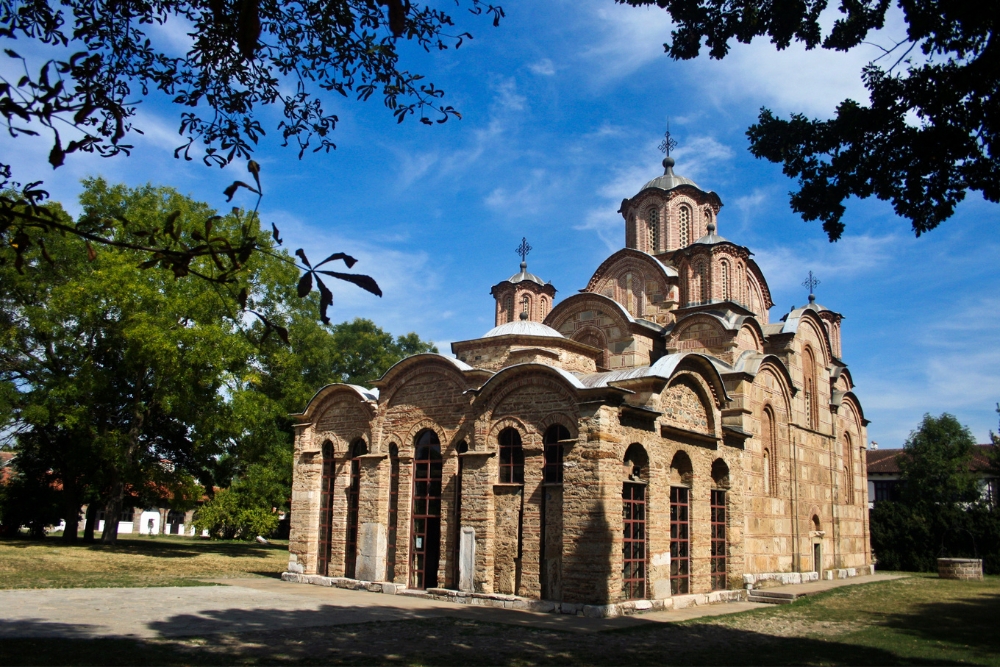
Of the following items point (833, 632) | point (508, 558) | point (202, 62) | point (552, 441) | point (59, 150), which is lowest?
point (833, 632)

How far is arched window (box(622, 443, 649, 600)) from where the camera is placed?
12828 millimetres

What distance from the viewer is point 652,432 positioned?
1356 cm

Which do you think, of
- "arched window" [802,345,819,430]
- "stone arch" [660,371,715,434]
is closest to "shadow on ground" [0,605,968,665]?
"stone arch" [660,371,715,434]

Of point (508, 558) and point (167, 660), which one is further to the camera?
point (508, 558)

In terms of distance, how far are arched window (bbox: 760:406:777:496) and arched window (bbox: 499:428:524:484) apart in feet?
24.9

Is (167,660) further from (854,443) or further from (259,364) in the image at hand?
(854,443)

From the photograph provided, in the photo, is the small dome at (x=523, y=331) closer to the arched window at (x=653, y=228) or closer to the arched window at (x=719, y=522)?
the arched window at (x=719, y=522)

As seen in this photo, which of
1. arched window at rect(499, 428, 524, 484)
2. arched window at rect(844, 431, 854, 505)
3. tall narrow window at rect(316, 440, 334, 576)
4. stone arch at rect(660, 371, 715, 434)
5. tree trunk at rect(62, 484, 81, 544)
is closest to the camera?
arched window at rect(499, 428, 524, 484)

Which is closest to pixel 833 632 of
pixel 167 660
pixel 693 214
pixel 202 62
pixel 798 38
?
pixel 798 38

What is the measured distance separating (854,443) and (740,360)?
381 inches

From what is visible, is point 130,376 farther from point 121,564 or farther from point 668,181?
point 668,181

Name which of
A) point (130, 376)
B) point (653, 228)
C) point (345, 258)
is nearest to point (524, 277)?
point (653, 228)

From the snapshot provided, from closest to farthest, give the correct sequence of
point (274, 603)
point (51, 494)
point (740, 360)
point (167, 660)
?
point (167, 660) < point (274, 603) < point (740, 360) < point (51, 494)

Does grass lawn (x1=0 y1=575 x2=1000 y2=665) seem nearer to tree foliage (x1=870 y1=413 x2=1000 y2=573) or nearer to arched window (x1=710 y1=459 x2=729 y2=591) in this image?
arched window (x1=710 y1=459 x2=729 y2=591)
